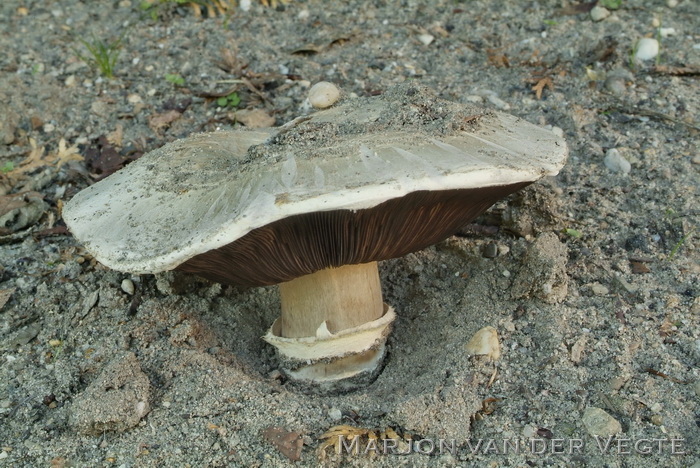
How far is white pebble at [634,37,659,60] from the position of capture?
4730 millimetres

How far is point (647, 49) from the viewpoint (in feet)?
15.6

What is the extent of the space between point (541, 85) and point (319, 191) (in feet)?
8.74

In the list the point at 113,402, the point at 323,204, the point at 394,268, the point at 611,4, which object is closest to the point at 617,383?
the point at 394,268

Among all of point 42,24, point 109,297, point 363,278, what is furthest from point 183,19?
point 363,278

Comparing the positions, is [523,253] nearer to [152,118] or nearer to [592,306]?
[592,306]

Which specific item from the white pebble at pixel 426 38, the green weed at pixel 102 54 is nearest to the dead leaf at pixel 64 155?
the green weed at pixel 102 54

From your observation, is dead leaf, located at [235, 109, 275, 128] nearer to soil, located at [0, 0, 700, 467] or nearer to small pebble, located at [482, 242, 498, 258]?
soil, located at [0, 0, 700, 467]

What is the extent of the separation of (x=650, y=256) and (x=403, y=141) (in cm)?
159

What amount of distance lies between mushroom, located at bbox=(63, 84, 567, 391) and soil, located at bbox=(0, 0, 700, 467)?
283mm

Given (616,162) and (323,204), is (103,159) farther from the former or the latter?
(616,162)

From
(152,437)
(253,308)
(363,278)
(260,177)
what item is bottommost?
(253,308)

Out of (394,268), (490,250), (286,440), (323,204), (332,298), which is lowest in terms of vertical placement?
(394,268)

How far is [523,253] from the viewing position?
11.8ft

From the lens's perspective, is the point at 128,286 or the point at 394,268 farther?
the point at 394,268
